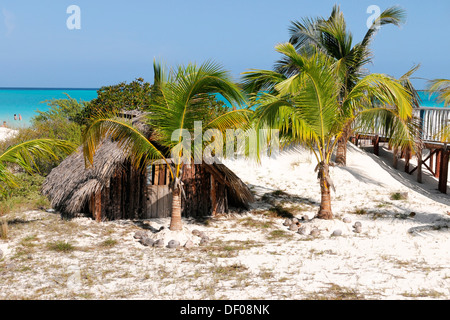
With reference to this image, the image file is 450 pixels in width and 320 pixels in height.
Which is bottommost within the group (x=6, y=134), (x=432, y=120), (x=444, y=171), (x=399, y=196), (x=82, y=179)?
(x=399, y=196)

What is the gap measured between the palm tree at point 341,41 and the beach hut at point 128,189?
5.19 m

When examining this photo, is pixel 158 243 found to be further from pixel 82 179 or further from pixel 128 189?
pixel 82 179

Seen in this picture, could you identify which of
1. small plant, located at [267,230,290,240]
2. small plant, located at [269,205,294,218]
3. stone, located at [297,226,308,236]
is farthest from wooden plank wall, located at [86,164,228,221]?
stone, located at [297,226,308,236]

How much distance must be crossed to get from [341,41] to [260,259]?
9.76 m

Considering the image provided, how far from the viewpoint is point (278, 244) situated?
9.02 metres

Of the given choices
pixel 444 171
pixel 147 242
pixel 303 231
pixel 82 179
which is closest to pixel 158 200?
pixel 82 179

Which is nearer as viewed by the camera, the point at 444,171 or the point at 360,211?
the point at 360,211

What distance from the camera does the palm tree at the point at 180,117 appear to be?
827 centimetres

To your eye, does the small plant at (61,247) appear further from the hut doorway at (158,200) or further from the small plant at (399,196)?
the small plant at (399,196)

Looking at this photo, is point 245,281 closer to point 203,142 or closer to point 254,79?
point 203,142

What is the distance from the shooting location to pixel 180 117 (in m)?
8.59
